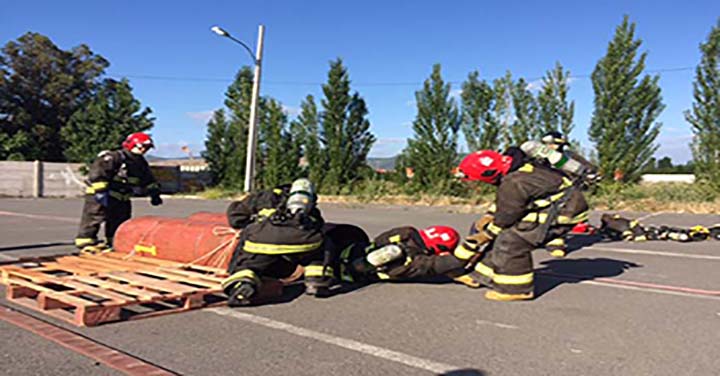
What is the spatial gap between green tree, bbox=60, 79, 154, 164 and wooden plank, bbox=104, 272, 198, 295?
29.8 metres

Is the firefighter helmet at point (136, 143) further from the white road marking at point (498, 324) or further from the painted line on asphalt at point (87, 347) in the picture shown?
the white road marking at point (498, 324)

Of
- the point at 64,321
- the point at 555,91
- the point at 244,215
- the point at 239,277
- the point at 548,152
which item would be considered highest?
the point at 555,91

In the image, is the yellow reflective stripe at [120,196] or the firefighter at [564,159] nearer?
the firefighter at [564,159]

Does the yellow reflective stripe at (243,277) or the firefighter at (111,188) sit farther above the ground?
the firefighter at (111,188)

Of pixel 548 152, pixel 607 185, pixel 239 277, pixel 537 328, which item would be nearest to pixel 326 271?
pixel 239 277

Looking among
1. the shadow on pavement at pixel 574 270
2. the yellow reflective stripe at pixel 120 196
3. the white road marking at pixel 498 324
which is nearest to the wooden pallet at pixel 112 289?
the yellow reflective stripe at pixel 120 196

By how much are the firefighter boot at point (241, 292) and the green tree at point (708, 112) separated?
71.3ft

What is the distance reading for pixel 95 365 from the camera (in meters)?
3.68

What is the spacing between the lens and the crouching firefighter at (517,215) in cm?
565

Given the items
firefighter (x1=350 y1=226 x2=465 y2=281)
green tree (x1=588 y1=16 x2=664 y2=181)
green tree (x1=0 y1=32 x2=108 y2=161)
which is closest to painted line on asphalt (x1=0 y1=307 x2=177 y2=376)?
firefighter (x1=350 y1=226 x2=465 y2=281)

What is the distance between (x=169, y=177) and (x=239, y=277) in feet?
114

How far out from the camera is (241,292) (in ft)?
17.0

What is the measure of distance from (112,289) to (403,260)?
2.83 m

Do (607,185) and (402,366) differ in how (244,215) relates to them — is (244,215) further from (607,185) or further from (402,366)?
(607,185)
